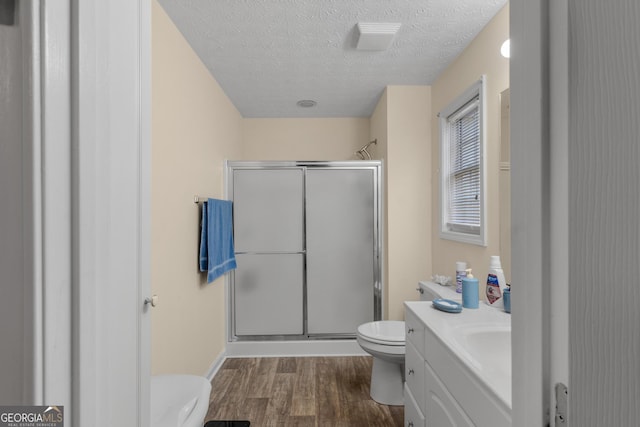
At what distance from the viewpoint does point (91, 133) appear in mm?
458

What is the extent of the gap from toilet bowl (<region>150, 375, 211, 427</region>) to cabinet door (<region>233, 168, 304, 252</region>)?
1748 millimetres

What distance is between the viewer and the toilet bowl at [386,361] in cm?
194

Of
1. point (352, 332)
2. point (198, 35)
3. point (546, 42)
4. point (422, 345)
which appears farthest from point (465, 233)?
point (198, 35)

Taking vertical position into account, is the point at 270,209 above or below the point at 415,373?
above

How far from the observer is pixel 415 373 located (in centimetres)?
152

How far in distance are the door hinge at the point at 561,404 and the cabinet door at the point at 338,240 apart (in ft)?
8.42

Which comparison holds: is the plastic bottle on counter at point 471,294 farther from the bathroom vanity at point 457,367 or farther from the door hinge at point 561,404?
the door hinge at point 561,404

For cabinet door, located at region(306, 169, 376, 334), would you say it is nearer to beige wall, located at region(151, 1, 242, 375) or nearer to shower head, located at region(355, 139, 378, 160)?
shower head, located at region(355, 139, 378, 160)

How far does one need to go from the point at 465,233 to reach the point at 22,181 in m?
2.17

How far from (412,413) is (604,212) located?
1.60 metres

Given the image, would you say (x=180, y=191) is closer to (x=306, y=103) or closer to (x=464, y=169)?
(x=306, y=103)

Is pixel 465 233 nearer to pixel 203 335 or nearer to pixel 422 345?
pixel 422 345

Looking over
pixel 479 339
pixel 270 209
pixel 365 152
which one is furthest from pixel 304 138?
pixel 479 339

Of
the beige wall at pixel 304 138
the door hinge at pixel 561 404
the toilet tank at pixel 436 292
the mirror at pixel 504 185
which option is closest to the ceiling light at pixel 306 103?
the beige wall at pixel 304 138
